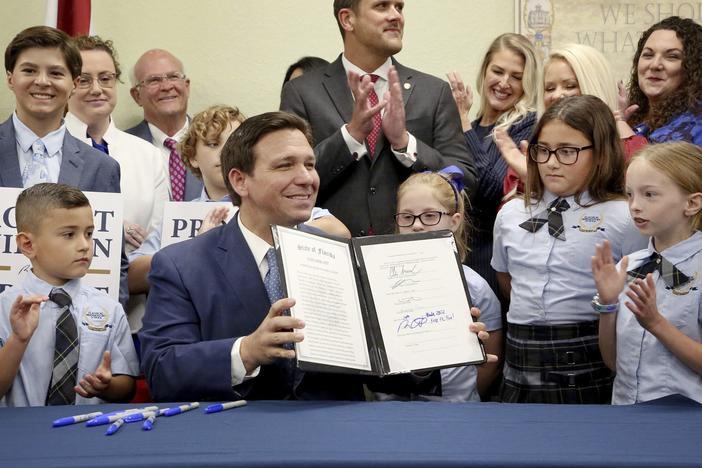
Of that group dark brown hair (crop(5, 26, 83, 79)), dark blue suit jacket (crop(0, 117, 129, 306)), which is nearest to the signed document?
dark blue suit jacket (crop(0, 117, 129, 306))

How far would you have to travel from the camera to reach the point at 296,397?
110 inches

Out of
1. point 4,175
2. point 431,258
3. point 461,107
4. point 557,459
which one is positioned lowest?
point 557,459

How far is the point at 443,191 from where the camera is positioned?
3.62 metres

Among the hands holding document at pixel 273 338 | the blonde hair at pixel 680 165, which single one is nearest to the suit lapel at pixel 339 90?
the blonde hair at pixel 680 165

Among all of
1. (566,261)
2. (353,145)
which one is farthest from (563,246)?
(353,145)

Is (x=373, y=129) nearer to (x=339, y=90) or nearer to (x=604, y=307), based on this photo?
(x=339, y=90)

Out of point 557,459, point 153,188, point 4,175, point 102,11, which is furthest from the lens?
point 102,11

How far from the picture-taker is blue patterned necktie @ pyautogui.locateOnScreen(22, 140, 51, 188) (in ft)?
12.7

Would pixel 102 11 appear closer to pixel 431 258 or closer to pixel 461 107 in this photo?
pixel 461 107

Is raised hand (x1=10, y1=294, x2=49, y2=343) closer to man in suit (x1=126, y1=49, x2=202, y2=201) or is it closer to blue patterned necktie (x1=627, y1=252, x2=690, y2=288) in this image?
blue patterned necktie (x1=627, y1=252, x2=690, y2=288)

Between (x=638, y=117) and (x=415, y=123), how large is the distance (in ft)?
2.88

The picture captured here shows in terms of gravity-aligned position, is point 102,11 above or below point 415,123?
above

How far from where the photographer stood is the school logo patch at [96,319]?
128 inches

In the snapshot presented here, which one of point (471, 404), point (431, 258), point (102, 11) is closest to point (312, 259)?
point (431, 258)
